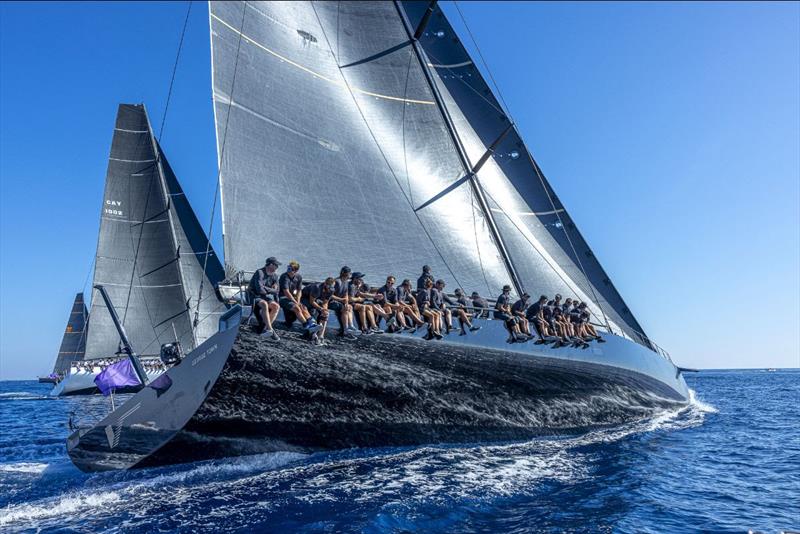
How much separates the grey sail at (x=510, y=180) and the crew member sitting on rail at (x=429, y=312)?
5.74 metres

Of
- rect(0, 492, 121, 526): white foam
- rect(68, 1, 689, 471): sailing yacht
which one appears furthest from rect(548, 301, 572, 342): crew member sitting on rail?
rect(0, 492, 121, 526): white foam

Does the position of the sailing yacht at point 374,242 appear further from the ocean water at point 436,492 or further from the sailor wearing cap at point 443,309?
the ocean water at point 436,492

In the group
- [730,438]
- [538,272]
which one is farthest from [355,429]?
[730,438]

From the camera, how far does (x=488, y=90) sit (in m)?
17.2

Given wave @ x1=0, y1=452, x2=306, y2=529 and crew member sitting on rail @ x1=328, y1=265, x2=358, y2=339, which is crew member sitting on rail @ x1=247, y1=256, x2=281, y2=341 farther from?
wave @ x1=0, y1=452, x2=306, y2=529

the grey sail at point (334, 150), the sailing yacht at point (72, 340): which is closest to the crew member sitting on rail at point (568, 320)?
the grey sail at point (334, 150)

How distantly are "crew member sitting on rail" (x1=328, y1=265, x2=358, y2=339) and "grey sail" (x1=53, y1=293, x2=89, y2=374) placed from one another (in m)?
54.0

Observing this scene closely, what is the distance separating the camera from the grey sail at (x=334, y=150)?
37.6ft

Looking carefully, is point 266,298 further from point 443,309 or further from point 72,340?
point 72,340

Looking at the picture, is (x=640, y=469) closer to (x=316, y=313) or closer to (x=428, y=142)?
(x=316, y=313)

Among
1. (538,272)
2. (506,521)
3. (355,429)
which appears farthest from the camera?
(538,272)

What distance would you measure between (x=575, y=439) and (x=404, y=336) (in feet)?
17.7

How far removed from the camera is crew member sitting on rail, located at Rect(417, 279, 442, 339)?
10523mm

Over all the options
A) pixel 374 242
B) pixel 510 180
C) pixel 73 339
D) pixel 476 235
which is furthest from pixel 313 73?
pixel 73 339
